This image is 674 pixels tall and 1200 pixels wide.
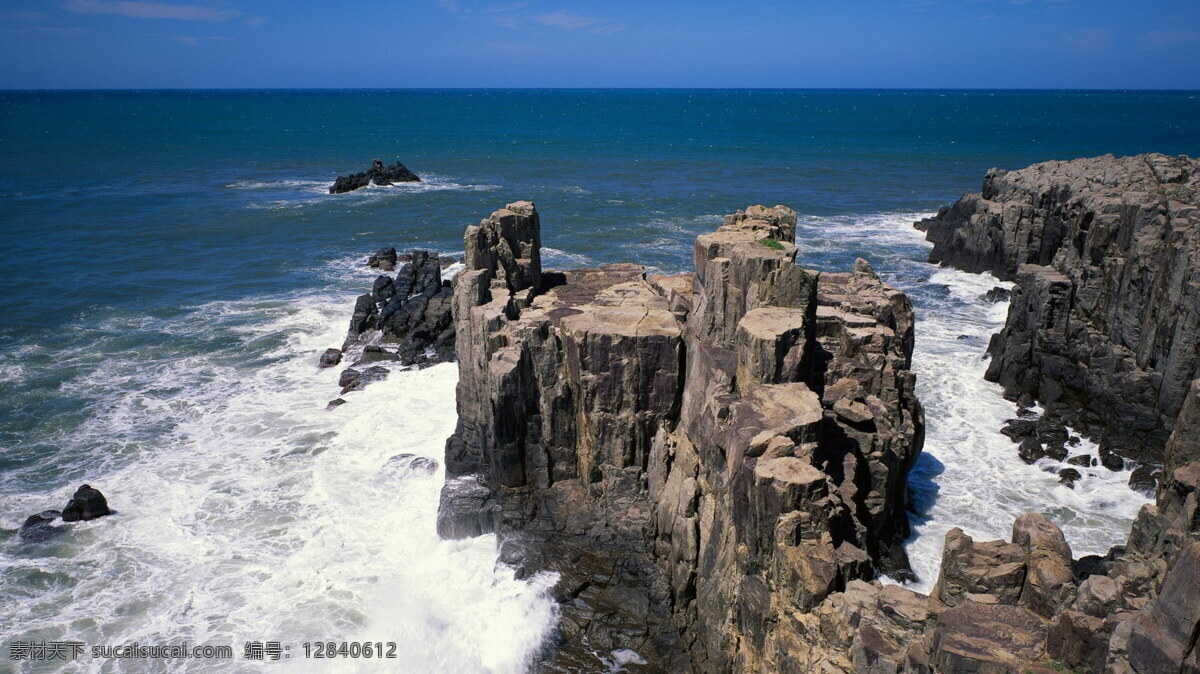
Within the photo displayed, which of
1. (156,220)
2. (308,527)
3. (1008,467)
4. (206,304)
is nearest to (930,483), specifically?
(1008,467)

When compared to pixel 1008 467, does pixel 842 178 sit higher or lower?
higher

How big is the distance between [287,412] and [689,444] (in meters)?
20.9

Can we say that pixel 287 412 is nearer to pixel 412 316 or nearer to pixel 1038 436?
pixel 412 316

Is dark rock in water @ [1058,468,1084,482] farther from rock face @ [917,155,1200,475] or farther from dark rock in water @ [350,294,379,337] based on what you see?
dark rock in water @ [350,294,379,337]

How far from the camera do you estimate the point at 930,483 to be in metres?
26.8

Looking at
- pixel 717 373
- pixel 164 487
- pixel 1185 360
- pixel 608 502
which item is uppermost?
pixel 717 373

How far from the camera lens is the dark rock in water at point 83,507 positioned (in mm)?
26266

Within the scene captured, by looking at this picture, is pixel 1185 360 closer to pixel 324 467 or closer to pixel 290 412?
pixel 324 467

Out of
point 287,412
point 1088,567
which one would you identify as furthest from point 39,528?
point 1088,567

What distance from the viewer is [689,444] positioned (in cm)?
2017

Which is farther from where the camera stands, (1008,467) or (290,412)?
(290,412)

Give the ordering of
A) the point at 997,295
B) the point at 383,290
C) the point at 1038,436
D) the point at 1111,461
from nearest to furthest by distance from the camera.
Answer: the point at 1111,461
the point at 1038,436
the point at 383,290
the point at 997,295

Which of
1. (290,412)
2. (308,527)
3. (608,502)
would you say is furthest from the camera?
(290,412)

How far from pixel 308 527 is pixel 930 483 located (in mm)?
20638
